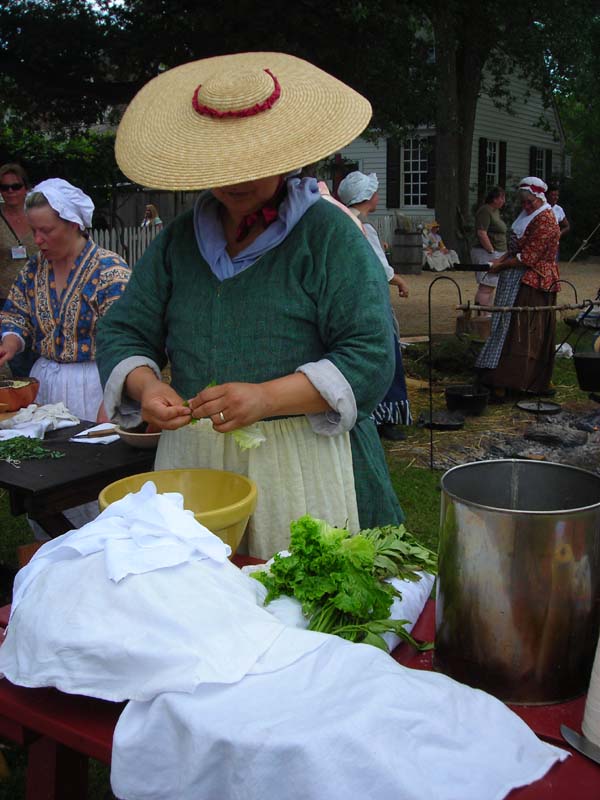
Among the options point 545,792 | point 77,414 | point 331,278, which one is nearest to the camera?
point 545,792

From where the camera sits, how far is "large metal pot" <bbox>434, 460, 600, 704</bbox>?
49.1 inches

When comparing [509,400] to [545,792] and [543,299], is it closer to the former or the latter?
[543,299]

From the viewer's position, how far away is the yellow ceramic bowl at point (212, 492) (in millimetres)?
1770

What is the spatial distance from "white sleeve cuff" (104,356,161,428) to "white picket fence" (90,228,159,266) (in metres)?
11.2

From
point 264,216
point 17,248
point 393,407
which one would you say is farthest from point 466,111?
point 264,216

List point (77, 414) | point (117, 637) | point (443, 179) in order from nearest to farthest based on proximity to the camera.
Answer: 1. point (117, 637)
2. point (77, 414)
3. point (443, 179)

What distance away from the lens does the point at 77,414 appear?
374 cm

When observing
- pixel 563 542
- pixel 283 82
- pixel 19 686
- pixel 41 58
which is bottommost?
pixel 19 686

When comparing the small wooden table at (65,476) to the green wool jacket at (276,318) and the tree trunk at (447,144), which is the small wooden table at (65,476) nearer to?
the green wool jacket at (276,318)

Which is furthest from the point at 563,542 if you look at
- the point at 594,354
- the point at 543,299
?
the point at 543,299

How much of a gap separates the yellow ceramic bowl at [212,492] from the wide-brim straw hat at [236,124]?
2.20 ft

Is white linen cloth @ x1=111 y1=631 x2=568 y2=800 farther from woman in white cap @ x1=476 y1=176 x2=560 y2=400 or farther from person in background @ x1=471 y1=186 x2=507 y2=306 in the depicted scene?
person in background @ x1=471 y1=186 x2=507 y2=306

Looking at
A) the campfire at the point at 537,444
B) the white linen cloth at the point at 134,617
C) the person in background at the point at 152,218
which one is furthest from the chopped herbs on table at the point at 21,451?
the person in background at the point at 152,218

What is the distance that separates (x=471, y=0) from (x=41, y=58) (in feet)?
16.5
